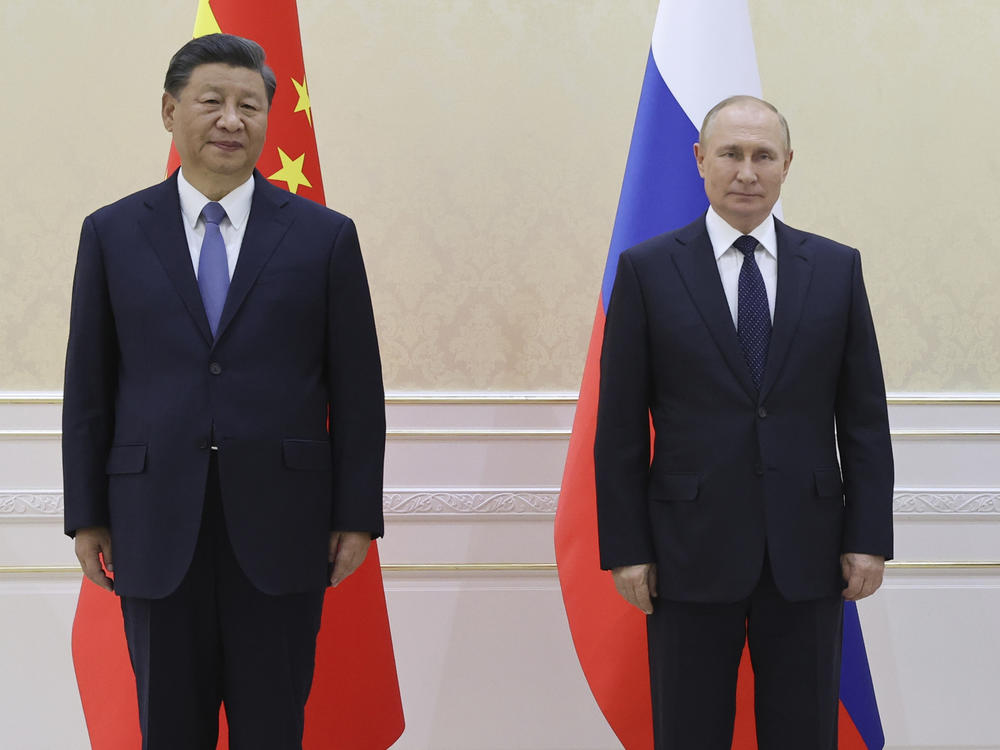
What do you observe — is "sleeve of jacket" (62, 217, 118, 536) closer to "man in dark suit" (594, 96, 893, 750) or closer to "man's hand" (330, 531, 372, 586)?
"man's hand" (330, 531, 372, 586)

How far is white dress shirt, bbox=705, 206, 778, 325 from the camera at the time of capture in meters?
1.76

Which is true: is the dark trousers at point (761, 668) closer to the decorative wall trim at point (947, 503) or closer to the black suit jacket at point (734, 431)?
the black suit jacket at point (734, 431)

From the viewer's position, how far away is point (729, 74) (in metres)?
2.30

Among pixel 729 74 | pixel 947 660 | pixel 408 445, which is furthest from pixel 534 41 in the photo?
pixel 947 660

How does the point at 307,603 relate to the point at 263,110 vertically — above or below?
below

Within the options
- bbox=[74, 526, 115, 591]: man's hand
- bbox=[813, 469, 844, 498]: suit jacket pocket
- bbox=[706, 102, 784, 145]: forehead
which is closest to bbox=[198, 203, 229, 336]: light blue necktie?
bbox=[74, 526, 115, 591]: man's hand

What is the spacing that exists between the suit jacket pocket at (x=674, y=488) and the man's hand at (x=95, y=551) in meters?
0.91

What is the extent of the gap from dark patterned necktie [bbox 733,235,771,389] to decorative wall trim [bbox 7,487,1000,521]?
1.23 metres

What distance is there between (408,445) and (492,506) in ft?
0.96

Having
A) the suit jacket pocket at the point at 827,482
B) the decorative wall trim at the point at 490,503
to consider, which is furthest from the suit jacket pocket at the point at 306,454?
the decorative wall trim at the point at 490,503

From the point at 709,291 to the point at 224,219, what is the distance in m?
0.83

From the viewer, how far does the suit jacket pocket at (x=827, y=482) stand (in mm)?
1679

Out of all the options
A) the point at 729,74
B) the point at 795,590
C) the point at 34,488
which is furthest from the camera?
the point at 34,488

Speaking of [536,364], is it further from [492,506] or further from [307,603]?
[307,603]
